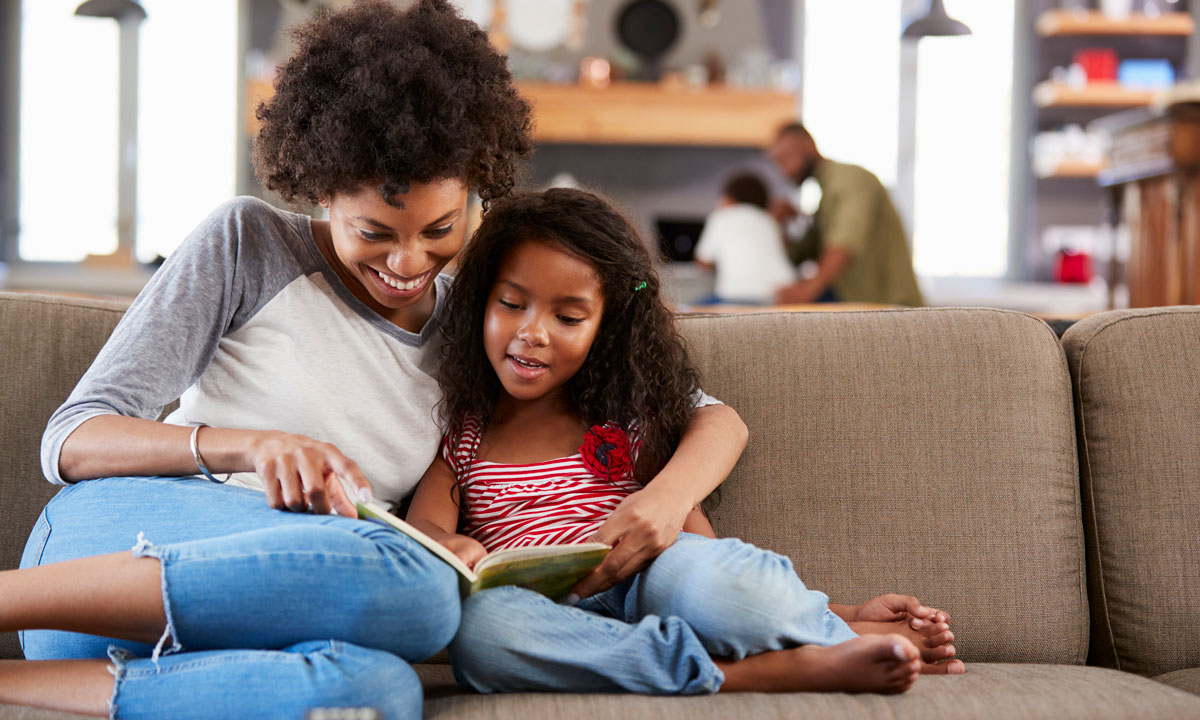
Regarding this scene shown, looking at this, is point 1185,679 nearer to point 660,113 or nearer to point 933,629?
point 933,629

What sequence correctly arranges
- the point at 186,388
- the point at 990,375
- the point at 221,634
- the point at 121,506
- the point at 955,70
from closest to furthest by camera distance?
the point at 221,634 → the point at 121,506 → the point at 186,388 → the point at 990,375 → the point at 955,70

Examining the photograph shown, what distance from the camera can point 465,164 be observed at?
1282 mm

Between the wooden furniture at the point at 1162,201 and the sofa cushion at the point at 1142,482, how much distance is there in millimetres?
2624

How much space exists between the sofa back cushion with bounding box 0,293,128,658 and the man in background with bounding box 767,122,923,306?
3.26 meters

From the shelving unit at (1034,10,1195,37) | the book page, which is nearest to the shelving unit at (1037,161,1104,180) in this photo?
the shelving unit at (1034,10,1195,37)

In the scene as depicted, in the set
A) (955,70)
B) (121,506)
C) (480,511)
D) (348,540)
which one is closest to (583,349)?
(480,511)

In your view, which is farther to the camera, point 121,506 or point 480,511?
point 480,511

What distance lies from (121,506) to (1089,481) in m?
1.26

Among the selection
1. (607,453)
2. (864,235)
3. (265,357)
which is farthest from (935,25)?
(265,357)

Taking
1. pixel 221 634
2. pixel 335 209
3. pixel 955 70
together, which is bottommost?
pixel 221 634

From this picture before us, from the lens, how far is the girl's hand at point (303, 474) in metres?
1.08

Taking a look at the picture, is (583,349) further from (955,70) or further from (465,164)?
(955,70)

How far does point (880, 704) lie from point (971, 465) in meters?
0.48

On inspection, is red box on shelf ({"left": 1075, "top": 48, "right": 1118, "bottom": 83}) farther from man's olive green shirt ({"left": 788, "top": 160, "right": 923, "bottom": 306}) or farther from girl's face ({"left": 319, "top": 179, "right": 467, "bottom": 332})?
girl's face ({"left": 319, "top": 179, "right": 467, "bottom": 332})
